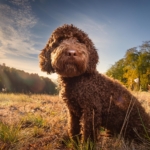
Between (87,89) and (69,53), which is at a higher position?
(69,53)

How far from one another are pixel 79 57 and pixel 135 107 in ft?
4.46

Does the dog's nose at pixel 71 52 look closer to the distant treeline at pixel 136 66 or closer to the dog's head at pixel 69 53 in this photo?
the dog's head at pixel 69 53

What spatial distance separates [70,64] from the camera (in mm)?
2965

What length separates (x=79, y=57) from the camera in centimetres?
293

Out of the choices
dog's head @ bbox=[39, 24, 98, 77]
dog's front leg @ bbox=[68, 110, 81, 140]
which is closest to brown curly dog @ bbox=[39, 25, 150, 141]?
dog's head @ bbox=[39, 24, 98, 77]

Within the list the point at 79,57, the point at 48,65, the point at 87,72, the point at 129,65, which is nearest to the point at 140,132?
the point at 87,72

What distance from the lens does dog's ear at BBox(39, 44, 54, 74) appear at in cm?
346

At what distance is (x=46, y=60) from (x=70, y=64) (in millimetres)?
673

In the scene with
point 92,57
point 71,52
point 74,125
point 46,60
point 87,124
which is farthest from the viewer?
point 74,125

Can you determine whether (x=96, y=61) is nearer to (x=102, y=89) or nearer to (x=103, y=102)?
(x=102, y=89)

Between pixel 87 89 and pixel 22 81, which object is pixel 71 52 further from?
pixel 22 81

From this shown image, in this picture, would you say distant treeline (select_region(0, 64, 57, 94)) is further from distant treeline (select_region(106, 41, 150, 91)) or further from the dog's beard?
the dog's beard

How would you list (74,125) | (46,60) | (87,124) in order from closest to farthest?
1. (87,124)
2. (46,60)
3. (74,125)

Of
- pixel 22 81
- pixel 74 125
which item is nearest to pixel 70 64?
pixel 74 125
